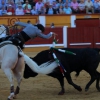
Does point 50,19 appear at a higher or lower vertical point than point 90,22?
higher

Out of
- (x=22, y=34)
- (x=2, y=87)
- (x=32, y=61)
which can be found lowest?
(x=2, y=87)

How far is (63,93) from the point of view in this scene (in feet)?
21.1

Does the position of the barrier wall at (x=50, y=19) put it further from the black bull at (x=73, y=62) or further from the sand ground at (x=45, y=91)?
the black bull at (x=73, y=62)

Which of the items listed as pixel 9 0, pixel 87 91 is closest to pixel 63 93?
pixel 87 91

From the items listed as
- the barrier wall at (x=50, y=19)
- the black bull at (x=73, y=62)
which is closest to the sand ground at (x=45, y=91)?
the black bull at (x=73, y=62)

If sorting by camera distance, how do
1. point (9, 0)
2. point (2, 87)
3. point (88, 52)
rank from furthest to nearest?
1. point (9, 0)
2. point (2, 87)
3. point (88, 52)

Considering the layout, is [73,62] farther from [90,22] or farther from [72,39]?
[90,22]

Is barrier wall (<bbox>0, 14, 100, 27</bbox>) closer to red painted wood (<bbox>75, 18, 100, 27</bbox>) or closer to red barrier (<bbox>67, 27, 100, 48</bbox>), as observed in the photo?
red painted wood (<bbox>75, 18, 100, 27</bbox>)

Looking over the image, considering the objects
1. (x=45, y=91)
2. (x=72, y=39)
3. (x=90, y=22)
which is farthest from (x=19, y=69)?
(x=90, y=22)

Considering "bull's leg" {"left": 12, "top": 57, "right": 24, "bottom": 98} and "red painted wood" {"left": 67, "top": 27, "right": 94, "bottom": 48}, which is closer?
"bull's leg" {"left": 12, "top": 57, "right": 24, "bottom": 98}

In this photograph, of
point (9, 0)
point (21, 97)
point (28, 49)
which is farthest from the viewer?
point (9, 0)

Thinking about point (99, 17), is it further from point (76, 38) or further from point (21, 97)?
point (21, 97)

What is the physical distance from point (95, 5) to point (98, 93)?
1072cm

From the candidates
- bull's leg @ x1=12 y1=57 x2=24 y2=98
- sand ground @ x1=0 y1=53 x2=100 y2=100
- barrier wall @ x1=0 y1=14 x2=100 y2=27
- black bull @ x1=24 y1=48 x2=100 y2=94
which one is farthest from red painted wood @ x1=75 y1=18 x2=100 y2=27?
bull's leg @ x1=12 y1=57 x2=24 y2=98
